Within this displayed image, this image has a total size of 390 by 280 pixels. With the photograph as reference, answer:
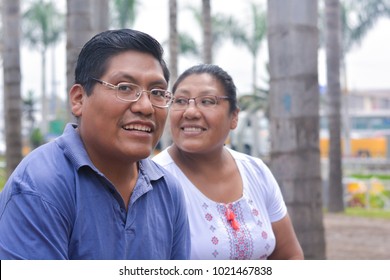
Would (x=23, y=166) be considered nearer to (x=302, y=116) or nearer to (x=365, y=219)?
(x=302, y=116)

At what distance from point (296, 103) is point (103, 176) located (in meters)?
3.07

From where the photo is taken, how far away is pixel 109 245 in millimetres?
2121

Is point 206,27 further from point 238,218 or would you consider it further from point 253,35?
point 253,35

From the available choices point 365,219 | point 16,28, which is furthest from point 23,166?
point 365,219

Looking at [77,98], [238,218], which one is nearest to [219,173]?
[238,218]

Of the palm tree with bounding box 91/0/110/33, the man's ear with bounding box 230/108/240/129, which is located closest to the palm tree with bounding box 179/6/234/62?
the palm tree with bounding box 91/0/110/33

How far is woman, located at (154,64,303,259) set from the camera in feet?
10.6

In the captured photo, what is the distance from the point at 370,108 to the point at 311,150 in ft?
249

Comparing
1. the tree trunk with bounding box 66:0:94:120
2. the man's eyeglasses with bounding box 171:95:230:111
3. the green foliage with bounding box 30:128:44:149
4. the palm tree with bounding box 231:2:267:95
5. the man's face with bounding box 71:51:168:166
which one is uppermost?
the palm tree with bounding box 231:2:267:95

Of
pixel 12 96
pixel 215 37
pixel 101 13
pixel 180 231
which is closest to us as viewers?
pixel 180 231

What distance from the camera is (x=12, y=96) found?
1017cm

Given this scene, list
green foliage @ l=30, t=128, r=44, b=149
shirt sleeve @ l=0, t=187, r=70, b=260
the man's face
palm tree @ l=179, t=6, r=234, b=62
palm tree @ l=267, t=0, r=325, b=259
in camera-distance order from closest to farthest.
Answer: shirt sleeve @ l=0, t=187, r=70, b=260, the man's face, palm tree @ l=267, t=0, r=325, b=259, green foliage @ l=30, t=128, r=44, b=149, palm tree @ l=179, t=6, r=234, b=62

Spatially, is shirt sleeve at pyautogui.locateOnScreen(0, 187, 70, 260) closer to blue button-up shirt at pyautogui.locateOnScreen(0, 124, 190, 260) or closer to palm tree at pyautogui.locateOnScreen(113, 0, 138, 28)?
blue button-up shirt at pyautogui.locateOnScreen(0, 124, 190, 260)

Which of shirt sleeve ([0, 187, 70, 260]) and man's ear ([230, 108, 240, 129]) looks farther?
man's ear ([230, 108, 240, 129])
